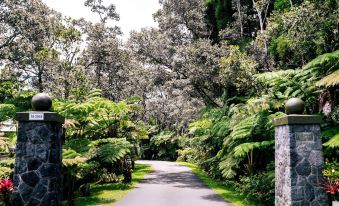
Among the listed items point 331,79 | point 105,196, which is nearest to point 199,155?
point 105,196

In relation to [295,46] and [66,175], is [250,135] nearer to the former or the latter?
[295,46]

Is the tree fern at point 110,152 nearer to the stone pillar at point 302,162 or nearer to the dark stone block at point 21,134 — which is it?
the dark stone block at point 21,134

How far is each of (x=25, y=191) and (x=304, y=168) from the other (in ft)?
21.2

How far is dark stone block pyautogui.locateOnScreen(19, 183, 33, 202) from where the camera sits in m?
7.94

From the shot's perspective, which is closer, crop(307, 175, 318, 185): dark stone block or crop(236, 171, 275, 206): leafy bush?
crop(307, 175, 318, 185): dark stone block

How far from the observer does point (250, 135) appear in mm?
13367

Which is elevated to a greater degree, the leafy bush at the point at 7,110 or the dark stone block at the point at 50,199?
the leafy bush at the point at 7,110

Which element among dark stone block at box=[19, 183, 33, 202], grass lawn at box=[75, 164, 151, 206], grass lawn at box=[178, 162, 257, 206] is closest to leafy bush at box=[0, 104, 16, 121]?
grass lawn at box=[75, 164, 151, 206]

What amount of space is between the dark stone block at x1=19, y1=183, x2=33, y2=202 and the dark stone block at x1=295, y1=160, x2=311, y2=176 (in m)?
6.18

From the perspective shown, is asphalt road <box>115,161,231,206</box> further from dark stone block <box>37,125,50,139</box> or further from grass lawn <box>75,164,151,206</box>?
dark stone block <box>37,125,50,139</box>

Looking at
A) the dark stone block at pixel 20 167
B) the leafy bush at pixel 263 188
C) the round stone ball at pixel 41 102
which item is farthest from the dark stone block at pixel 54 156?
the leafy bush at pixel 263 188

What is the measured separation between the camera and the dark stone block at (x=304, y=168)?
895cm

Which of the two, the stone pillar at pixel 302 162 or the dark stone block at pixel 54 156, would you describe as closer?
the dark stone block at pixel 54 156

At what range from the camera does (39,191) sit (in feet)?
26.2
